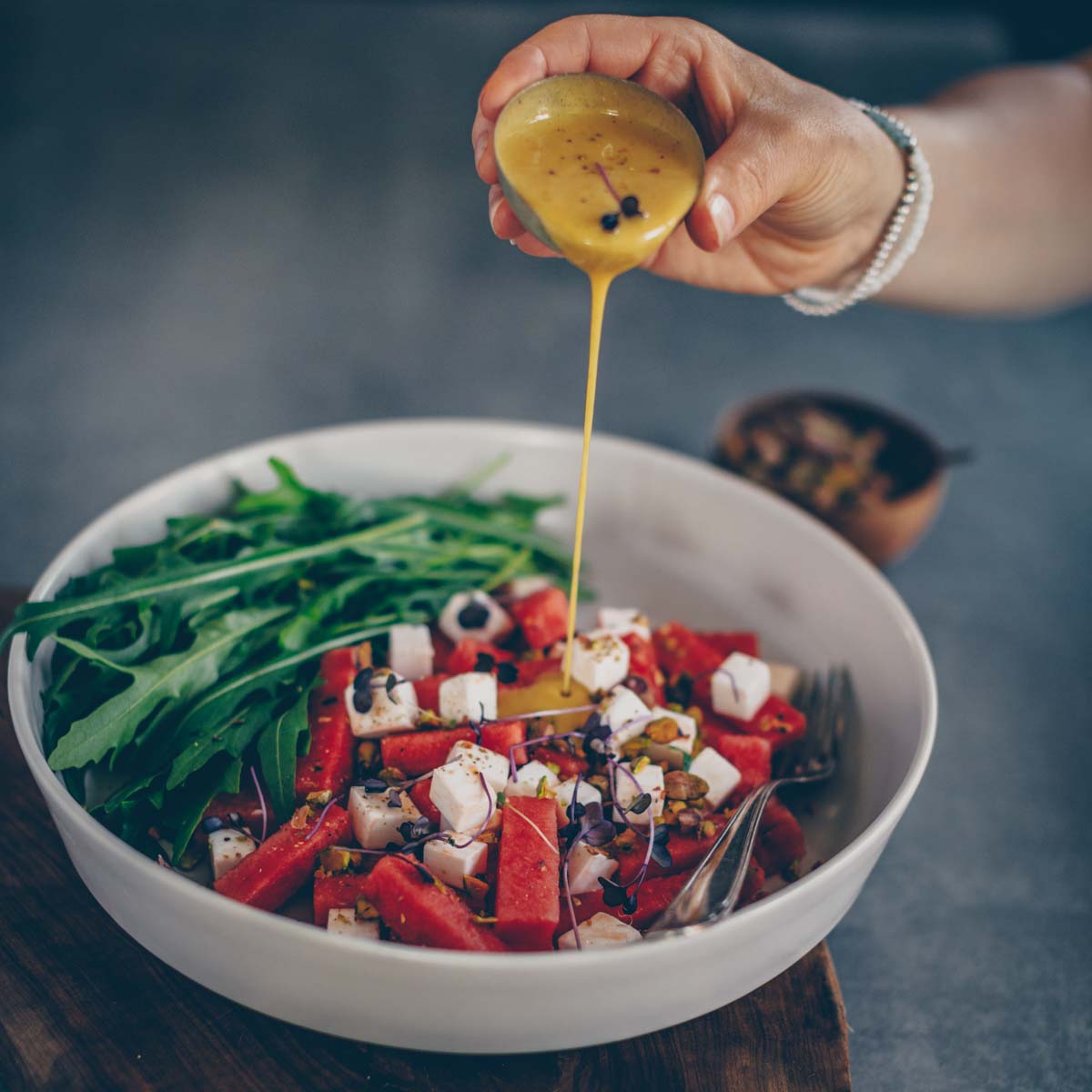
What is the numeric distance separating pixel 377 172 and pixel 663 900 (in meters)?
4.19

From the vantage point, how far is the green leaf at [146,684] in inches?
63.7

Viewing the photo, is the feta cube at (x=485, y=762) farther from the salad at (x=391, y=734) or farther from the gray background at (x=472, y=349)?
the gray background at (x=472, y=349)

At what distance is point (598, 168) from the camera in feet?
5.23

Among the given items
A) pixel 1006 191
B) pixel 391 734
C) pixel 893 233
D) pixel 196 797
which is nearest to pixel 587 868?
pixel 391 734

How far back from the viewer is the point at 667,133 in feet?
5.56

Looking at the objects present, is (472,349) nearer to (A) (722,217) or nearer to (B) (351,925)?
(A) (722,217)

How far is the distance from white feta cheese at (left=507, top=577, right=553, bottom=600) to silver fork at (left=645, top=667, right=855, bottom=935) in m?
0.62

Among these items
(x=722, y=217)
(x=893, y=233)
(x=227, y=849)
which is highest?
(x=722, y=217)

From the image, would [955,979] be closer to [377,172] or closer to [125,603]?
[125,603]

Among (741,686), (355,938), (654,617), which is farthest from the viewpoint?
(654,617)

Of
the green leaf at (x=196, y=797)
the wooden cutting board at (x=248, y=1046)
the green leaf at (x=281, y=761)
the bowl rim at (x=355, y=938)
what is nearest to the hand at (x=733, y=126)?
the bowl rim at (x=355, y=938)

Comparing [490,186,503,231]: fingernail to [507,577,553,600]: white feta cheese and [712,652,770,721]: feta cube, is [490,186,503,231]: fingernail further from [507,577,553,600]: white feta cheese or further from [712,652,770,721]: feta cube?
[712,652,770,721]: feta cube

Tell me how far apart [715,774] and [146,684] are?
1.02 m

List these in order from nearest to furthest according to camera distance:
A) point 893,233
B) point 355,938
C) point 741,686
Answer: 1. point 355,938
2. point 741,686
3. point 893,233
